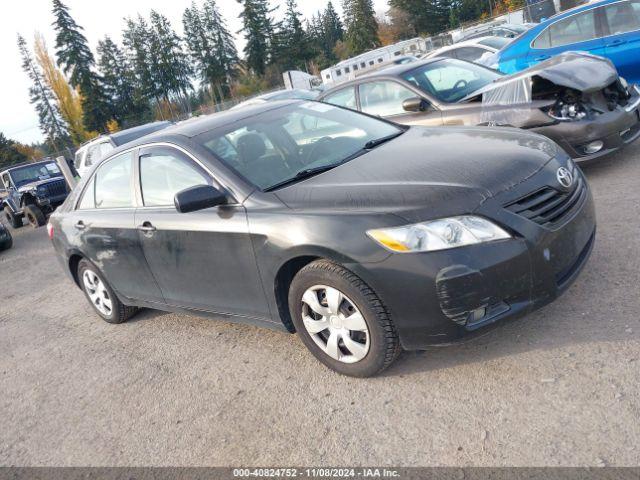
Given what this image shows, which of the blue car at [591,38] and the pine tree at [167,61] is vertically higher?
the pine tree at [167,61]

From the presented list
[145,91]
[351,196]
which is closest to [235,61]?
[145,91]

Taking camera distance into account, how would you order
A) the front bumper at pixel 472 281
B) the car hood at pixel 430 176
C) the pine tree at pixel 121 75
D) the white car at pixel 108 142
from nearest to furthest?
the front bumper at pixel 472 281, the car hood at pixel 430 176, the white car at pixel 108 142, the pine tree at pixel 121 75

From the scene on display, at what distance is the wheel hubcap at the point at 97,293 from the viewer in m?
5.20

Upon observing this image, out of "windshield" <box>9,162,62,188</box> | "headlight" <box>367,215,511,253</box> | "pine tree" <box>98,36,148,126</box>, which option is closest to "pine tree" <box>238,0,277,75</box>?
"pine tree" <box>98,36,148,126</box>

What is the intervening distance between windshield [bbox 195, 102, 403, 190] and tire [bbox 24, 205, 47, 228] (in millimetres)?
12447

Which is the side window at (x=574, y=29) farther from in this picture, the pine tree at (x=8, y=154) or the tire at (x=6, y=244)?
the pine tree at (x=8, y=154)

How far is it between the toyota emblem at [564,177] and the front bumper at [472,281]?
306mm

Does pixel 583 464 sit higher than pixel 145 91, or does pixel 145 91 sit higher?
pixel 145 91

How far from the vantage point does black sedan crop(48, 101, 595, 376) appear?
277 cm

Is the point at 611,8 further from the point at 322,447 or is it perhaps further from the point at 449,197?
the point at 322,447

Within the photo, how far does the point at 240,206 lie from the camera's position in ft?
11.2

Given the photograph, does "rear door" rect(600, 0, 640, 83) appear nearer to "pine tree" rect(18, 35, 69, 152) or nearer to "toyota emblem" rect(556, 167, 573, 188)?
"toyota emblem" rect(556, 167, 573, 188)

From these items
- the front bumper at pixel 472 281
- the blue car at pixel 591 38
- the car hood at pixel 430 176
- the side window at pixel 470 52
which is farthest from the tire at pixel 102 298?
the side window at pixel 470 52

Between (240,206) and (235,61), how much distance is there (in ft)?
250
